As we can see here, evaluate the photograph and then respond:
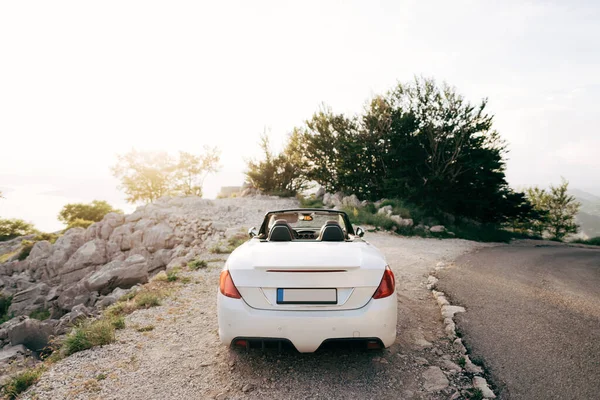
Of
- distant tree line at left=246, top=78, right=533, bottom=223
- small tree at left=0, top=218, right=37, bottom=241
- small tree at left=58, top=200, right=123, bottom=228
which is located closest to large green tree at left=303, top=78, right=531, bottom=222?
distant tree line at left=246, top=78, right=533, bottom=223

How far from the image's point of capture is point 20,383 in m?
Answer: 3.16

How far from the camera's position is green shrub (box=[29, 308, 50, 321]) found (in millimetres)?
10692

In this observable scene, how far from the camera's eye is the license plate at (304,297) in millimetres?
2777

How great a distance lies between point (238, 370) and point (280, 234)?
1.36 m

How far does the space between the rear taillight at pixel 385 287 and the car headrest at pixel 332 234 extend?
0.80 m

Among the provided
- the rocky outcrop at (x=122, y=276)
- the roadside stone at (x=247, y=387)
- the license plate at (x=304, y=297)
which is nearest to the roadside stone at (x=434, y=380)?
the license plate at (x=304, y=297)

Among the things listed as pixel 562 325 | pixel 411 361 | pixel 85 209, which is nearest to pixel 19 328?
pixel 411 361

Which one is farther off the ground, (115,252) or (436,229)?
(436,229)

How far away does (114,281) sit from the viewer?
904 cm

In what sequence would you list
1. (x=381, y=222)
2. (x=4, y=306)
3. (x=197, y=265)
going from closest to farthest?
(x=197, y=265), (x=4, y=306), (x=381, y=222)

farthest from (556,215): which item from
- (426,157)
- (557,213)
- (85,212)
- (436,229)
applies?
(85,212)

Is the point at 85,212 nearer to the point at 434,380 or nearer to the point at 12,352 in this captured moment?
the point at 12,352

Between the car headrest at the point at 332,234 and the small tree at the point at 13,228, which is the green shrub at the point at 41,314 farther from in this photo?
the small tree at the point at 13,228

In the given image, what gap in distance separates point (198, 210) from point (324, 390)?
1644 cm
